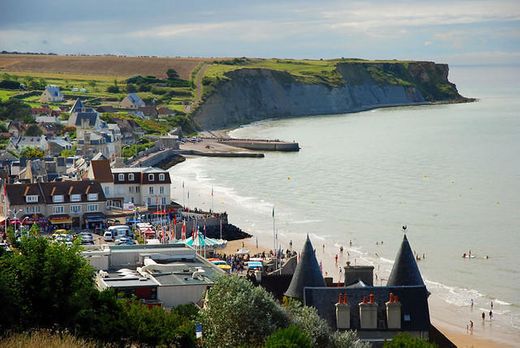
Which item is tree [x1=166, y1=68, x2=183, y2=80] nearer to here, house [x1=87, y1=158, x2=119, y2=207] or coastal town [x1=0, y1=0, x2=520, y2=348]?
coastal town [x1=0, y1=0, x2=520, y2=348]

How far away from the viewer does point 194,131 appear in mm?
113250

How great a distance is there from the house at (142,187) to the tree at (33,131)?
99.0 ft

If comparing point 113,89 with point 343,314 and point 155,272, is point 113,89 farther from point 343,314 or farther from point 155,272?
point 343,314

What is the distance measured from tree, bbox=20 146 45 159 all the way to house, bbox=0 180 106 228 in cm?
1952

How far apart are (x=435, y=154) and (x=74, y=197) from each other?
5059 cm

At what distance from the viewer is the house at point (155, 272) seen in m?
27.6

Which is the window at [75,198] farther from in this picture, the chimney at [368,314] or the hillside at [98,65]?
the hillside at [98,65]

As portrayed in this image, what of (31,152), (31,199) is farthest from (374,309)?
(31,152)

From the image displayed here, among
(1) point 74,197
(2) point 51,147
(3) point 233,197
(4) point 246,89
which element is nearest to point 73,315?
(1) point 74,197

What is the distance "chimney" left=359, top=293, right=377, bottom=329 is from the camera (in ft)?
78.1

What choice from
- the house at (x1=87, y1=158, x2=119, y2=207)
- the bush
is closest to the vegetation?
the house at (x1=87, y1=158, x2=119, y2=207)

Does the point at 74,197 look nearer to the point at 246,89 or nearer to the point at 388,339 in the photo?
the point at 388,339

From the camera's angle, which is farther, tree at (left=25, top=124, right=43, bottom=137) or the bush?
the bush

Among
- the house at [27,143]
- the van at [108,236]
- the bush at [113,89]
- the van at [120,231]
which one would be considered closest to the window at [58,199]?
the van at [120,231]
